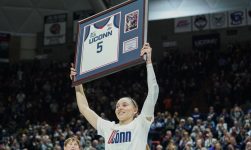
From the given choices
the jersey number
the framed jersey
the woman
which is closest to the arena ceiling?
the framed jersey

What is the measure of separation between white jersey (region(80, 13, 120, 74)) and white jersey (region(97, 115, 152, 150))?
0.93 m

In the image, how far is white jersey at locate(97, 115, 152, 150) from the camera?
162 inches

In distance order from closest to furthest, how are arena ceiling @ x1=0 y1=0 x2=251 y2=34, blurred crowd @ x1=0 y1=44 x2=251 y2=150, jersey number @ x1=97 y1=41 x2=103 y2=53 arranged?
jersey number @ x1=97 y1=41 x2=103 y2=53 → blurred crowd @ x1=0 y1=44 x2=251 y2=150 → arena ceiling @ x1=0 y1=0 x2=251 y2=34

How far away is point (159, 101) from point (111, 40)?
16081 millimetres

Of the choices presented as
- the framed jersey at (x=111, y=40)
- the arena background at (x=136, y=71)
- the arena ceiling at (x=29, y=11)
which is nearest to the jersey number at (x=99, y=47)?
the framed jersey at (x=111, y=40)

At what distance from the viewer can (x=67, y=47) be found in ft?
96.3

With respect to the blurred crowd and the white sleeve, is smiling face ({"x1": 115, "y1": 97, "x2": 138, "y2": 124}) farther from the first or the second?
the blurred crowd

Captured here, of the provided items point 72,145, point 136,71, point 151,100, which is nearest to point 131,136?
point 151,100

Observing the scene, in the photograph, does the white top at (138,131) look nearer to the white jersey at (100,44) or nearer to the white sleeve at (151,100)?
the white sleeve at (151,100)

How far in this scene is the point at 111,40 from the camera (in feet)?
16.5

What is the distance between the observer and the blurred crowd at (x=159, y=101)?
1468cm

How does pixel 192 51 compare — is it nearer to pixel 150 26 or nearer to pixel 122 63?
pixel 150 26

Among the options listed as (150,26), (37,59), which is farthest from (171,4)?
(37,59)

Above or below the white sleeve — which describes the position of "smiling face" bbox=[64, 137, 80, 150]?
below
